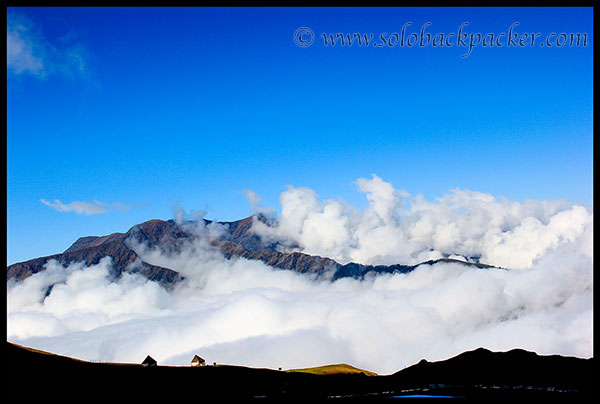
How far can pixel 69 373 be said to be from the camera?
455ft

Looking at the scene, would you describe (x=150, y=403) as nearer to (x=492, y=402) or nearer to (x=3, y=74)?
(x=492, y=402)

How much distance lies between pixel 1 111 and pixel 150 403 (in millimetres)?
76676

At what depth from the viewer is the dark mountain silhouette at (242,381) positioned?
11844 centimetres

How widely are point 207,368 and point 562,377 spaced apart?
440 feet

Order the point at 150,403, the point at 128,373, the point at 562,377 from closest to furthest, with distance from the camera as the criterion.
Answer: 1. the point at 150,403
2. the point at 128,373
3. the point at 562,377

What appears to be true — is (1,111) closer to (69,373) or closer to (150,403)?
(150,403)

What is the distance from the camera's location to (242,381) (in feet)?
522

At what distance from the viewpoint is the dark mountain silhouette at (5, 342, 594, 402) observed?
11844 cm
